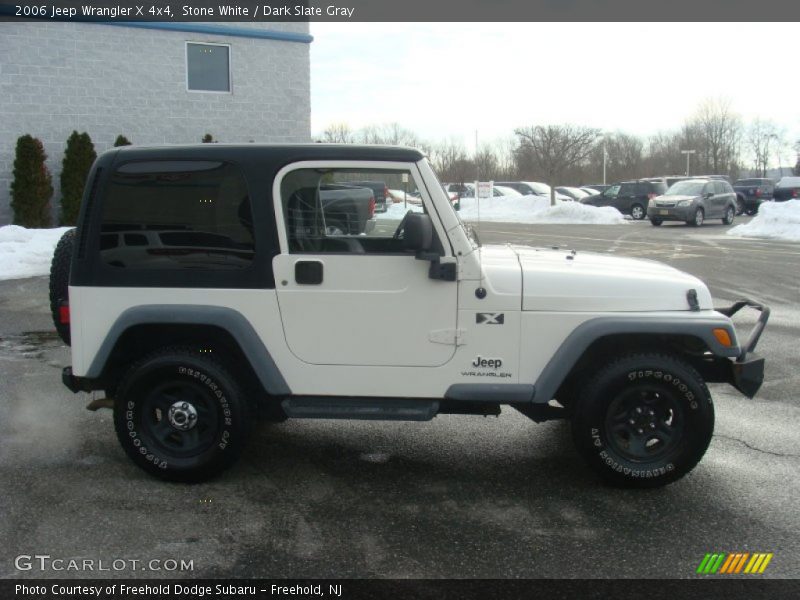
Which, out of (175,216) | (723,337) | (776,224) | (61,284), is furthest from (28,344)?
(776,224)

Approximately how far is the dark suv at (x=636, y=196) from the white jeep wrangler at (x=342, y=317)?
1222 inches

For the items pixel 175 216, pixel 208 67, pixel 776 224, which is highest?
pixel 208 67

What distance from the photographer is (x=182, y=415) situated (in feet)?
15.2

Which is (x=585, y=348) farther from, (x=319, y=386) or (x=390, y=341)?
(x=319, y=386)

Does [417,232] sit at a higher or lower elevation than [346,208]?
lower

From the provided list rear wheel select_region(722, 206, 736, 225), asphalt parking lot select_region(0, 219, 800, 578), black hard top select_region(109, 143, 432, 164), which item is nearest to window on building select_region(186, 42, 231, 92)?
asphalt parking lot select_region(0, 219, 800, 578)

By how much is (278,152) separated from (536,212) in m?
34.1

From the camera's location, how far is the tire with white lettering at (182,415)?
4562mm

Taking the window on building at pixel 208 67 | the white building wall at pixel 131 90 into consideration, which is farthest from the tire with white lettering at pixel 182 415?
the window on building at pixel 208 67

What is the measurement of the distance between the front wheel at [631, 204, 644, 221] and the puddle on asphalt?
29.6 metres

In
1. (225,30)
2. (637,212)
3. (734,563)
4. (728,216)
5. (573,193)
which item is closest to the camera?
(734,563)

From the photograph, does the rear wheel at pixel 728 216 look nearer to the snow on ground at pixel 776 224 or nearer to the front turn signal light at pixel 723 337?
the snow on ground at pixel 776 224

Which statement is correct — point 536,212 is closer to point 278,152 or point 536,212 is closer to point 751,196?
point 751,196

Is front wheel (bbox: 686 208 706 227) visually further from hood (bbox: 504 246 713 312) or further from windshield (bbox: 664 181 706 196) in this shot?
hood (bbox: 504 246 713 312)
